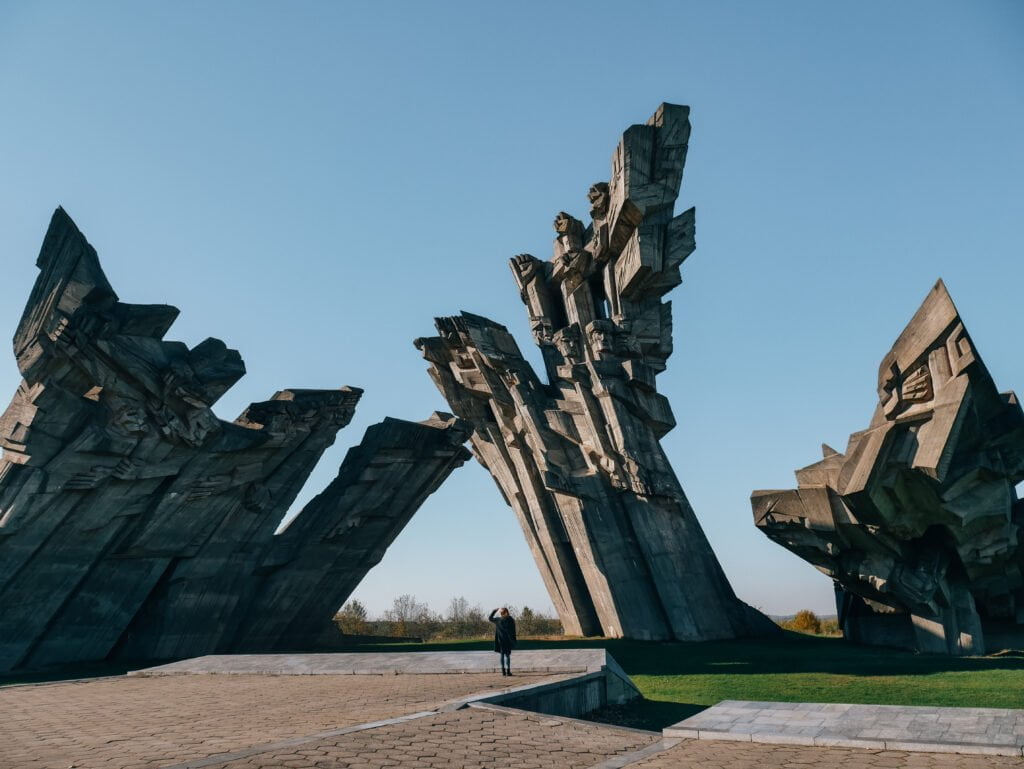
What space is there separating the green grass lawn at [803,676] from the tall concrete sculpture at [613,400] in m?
1.83

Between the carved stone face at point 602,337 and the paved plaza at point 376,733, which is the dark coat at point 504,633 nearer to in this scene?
the paved plaza at point 376,733

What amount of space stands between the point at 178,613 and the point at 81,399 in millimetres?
5160

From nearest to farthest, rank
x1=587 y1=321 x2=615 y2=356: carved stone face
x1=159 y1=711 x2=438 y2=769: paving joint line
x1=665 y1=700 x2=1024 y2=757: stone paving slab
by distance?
x1=159 y1=711 x2=438 y2=769: paving joint line, x1=665 y1=700 x2=1024 y2=757: stone paving slab, x1=587 y1=321 x2=615 y2=356: carved stone face

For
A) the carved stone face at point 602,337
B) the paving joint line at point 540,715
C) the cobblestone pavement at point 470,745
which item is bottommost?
the cobblestone pavement at point 470,745

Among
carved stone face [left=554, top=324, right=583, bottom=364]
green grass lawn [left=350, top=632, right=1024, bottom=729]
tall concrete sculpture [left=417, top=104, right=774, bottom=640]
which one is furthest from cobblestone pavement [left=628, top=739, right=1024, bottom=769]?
carved stone face [left=554, top=324, right=583, bottom=364]

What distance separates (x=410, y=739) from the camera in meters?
6.58

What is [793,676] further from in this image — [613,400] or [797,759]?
[613,400]

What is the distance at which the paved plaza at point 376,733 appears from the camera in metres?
5.91

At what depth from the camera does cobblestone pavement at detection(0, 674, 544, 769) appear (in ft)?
21.2

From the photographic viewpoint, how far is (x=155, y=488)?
53.5 feet

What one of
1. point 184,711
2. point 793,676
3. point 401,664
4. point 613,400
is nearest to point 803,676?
point 793,676

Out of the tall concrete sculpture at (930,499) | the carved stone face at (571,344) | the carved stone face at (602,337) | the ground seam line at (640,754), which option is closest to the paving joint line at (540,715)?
the ground seam line at (640,754)

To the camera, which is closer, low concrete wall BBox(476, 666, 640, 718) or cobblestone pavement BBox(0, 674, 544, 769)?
cobblestone pavement BBox(0, 674, 544, 769)

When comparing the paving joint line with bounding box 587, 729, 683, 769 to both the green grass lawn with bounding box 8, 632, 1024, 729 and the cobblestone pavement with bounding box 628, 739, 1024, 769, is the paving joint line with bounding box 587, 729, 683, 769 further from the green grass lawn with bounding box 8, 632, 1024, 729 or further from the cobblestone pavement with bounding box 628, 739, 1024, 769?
the green grass lawn with bounding box 8, 632, 1024, 729
